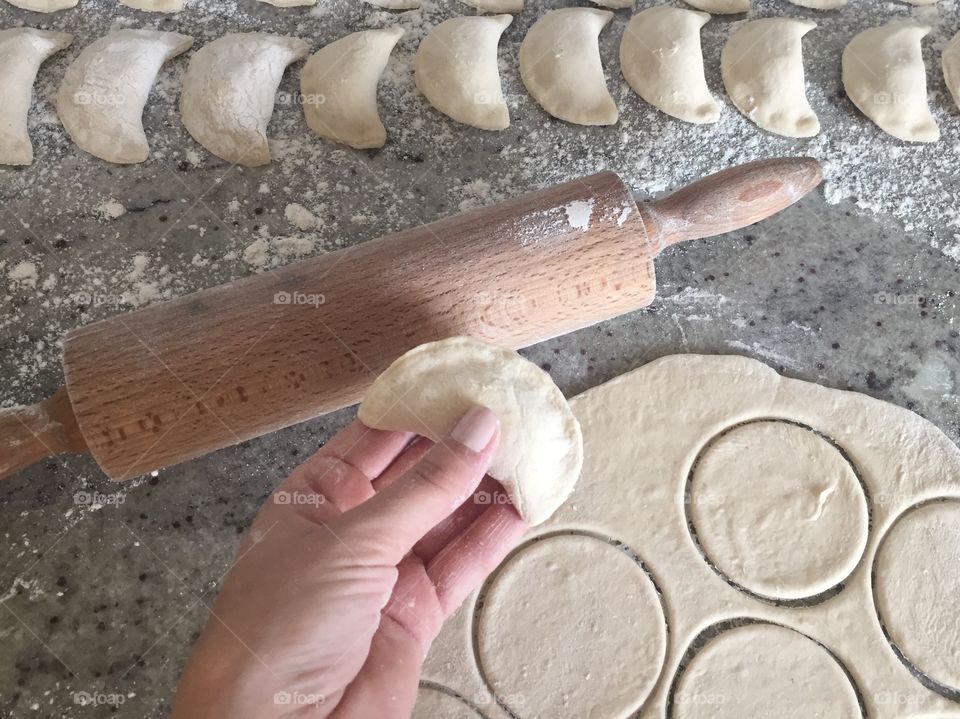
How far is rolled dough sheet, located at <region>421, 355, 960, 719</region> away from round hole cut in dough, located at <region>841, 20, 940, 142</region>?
600 millimetres

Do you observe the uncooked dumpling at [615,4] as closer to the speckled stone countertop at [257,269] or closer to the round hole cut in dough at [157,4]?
the speckled stone countertop at [257,269]

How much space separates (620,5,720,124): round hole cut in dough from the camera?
148 centimetres

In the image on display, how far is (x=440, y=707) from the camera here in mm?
1250

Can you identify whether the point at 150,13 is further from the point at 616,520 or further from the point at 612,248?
the point at 616,520

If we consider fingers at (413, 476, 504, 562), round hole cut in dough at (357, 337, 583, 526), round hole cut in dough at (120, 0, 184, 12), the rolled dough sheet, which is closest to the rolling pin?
round hole cut in dough at (357, 337, 583, 526)

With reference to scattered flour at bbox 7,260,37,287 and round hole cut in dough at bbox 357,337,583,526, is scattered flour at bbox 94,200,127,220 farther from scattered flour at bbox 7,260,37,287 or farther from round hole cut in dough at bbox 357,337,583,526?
round hole cut in dough at bbox 357,337,583,526

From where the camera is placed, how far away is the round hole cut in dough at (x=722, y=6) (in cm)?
157

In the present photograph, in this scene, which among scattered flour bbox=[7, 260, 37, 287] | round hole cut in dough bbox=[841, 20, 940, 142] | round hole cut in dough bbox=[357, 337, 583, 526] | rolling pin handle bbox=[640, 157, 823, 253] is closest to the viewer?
round hole cut in dough bbox=[357, 337, 583, 526]

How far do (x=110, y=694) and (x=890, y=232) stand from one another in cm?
174

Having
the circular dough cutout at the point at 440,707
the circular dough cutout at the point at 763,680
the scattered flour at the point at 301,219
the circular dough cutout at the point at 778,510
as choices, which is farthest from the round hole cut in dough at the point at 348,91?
the circular dough cutout at the point at 763,680

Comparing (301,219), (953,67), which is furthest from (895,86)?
(301,219)

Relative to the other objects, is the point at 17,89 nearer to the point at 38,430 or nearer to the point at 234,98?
the point at 234,98

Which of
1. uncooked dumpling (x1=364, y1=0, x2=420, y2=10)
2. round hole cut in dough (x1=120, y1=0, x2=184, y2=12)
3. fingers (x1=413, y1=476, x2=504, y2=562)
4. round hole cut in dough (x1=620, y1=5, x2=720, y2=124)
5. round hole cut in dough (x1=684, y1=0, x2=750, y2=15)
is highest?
round hole cut in dough (x1=120, y1=0, x2=184, y2=12)

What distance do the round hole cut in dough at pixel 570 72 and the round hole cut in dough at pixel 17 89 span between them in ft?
3.28
